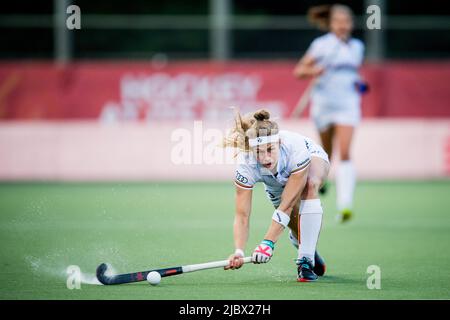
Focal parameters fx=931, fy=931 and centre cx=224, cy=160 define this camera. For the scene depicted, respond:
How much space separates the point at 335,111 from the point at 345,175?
0.82 m

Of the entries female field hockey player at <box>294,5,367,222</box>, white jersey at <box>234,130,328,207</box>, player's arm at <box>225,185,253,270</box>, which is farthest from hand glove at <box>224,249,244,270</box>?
female field hockey player at <box>294,5,367,222</box>

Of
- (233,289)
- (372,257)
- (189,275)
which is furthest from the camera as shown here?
(372,257)

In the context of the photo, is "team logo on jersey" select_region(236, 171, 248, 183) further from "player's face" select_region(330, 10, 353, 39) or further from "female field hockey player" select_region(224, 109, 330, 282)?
"player's face" select_region(330, 10, 353, 39)

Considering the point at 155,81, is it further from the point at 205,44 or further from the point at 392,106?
the point at 392,106

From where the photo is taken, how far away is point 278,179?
638 cm

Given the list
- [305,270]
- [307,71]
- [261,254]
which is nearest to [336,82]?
[307,71]

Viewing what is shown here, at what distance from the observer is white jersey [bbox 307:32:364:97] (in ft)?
34.6

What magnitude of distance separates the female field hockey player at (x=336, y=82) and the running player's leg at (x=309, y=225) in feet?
12.5

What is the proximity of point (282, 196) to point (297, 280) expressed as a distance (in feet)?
2.03

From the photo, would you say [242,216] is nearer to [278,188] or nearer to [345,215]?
[278,188]

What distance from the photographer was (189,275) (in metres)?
6.78

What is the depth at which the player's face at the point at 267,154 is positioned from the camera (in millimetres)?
6086

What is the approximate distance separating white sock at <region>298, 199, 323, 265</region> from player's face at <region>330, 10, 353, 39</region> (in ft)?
14.6
